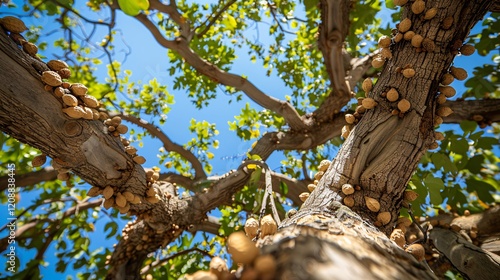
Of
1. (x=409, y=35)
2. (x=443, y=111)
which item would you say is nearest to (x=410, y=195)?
(x=443, y=111)

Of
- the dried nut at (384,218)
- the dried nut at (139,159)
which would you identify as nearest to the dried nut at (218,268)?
the dried nut at (384,218)

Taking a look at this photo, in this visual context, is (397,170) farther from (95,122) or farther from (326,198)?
(95,122)

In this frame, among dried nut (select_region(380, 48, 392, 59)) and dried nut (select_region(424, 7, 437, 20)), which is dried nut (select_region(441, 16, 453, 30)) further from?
dried nut (select_region(380, 48, 392, 59))

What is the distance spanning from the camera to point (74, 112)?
4.23 ft

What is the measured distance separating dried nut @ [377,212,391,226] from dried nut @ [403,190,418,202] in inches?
8.2

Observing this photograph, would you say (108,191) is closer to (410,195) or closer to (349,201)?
(349,201)

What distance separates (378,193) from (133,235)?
7.67 ft

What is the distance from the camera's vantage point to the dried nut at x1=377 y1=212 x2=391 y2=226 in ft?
4.31

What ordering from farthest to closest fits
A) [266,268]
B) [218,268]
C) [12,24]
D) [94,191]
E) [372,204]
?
[94,191] < [372,204] < [12,24] < [218,268] < [266,268]

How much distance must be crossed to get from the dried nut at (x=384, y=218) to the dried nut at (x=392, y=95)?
597 mm

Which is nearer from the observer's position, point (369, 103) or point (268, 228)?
point (268, 228)

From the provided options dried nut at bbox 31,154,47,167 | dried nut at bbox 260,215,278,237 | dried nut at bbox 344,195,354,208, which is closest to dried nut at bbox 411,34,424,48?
dried nut at bbox 344,195,354,208

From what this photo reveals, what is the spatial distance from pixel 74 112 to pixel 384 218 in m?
1.58

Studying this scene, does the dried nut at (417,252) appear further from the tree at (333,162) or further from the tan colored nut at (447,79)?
the tan colored nut at (447,79)
